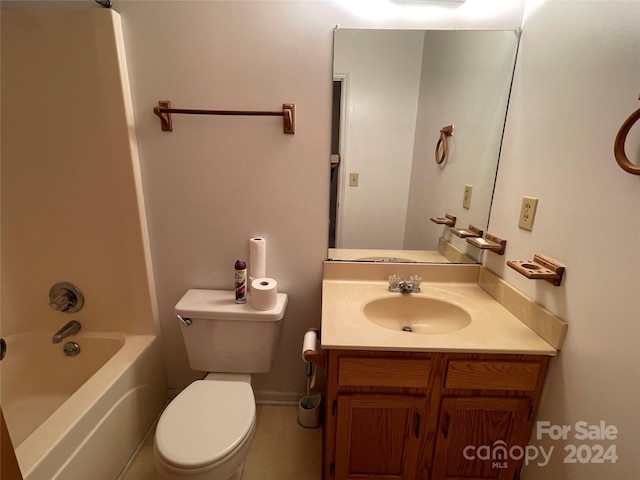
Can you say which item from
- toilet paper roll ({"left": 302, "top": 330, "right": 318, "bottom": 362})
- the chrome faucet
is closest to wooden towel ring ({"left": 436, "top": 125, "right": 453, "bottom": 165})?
the chrome faucet

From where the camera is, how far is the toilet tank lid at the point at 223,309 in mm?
1321

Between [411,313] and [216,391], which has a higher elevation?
[411,313]

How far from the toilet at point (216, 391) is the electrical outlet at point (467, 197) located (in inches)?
38.0

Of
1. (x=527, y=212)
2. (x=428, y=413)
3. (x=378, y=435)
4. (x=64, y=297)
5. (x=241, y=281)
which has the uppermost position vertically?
(x=527, y=212)

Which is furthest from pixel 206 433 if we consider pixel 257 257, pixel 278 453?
pixel 257 257

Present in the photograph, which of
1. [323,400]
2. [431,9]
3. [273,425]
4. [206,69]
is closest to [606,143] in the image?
[431,9]

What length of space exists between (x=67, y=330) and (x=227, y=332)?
82 centimetres

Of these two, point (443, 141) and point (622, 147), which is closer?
point (622, 147)

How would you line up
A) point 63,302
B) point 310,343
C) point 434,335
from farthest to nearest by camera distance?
1. point 63,302
2. point 310,343
3. point 434,335

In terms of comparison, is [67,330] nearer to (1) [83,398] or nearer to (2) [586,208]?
(1) [83,398]

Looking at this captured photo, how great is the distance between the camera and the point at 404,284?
133 centimetres

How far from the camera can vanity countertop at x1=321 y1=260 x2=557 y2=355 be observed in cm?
96

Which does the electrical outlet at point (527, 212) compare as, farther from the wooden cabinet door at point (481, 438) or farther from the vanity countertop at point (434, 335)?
the wooden cabinet door at point (481, 438)

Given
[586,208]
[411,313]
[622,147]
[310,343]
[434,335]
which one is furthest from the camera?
[411,313]
